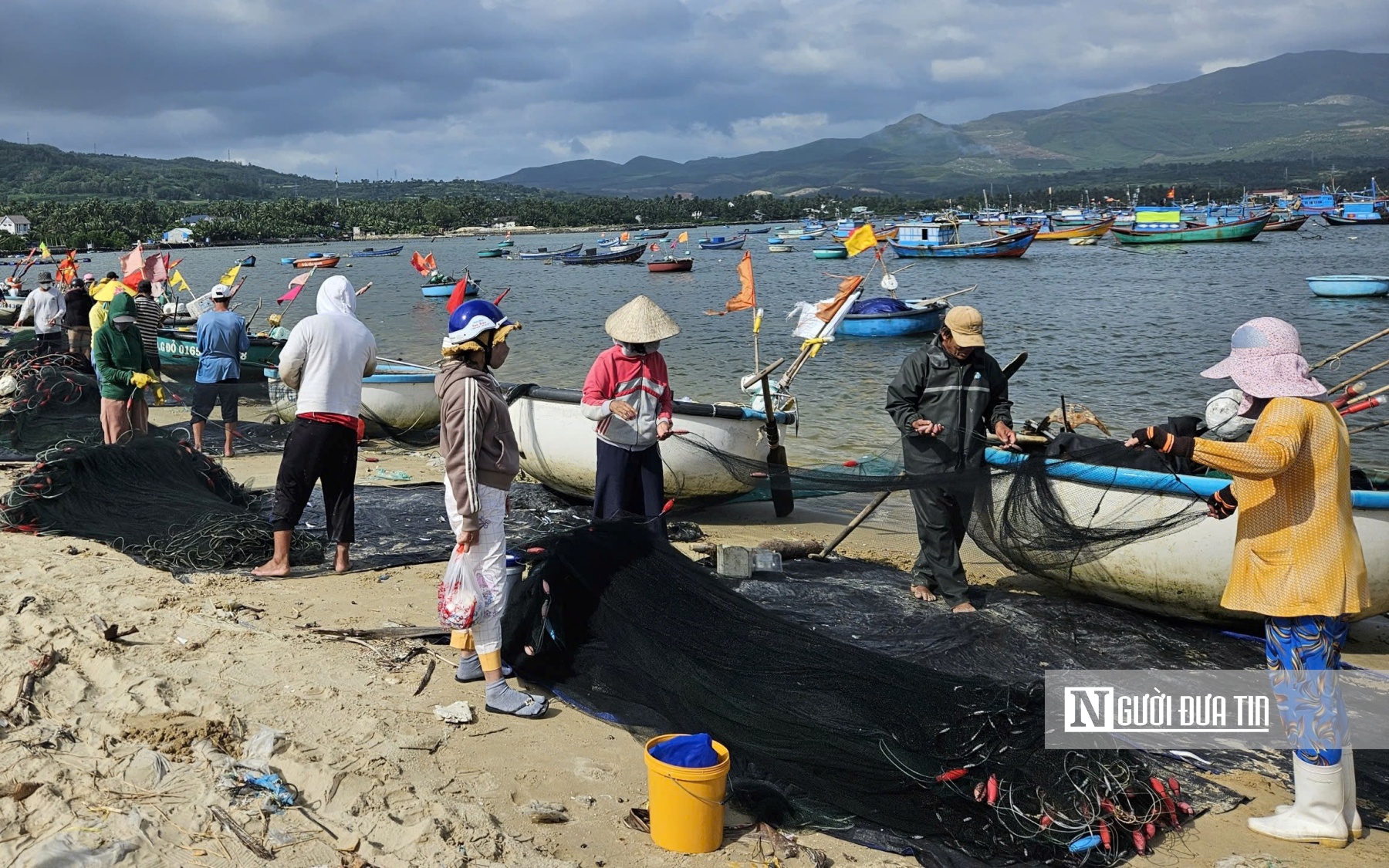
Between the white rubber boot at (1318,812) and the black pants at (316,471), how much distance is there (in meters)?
4.90

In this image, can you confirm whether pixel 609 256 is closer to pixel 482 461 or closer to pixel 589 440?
pixel 589 440

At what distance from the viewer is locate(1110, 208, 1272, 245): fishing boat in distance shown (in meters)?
62.6

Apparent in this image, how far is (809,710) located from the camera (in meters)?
4.22

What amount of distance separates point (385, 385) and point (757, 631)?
8.20 m

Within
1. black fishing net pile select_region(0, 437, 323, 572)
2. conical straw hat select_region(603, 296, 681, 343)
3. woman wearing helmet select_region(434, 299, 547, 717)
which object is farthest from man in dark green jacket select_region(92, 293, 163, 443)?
woman wearing helmet select_region(434, 299, 547, 717)

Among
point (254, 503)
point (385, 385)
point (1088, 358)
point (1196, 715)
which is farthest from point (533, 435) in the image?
point (1088, 358)

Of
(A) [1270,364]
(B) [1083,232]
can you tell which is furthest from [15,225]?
(A) [1270,364]

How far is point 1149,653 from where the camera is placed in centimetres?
585

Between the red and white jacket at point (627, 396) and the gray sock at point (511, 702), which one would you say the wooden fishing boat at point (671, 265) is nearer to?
the red and white jacket at point (627, 396)

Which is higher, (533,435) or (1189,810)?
(533,435)

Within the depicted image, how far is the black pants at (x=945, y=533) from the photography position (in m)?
6.25

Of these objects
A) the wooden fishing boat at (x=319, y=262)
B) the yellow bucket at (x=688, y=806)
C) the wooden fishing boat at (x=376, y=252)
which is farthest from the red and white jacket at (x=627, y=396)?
the wooden fishing boat at (x=376, y=252)

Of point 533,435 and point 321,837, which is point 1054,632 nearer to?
point 321,837

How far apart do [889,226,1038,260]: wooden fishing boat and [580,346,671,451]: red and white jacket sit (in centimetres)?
4798
